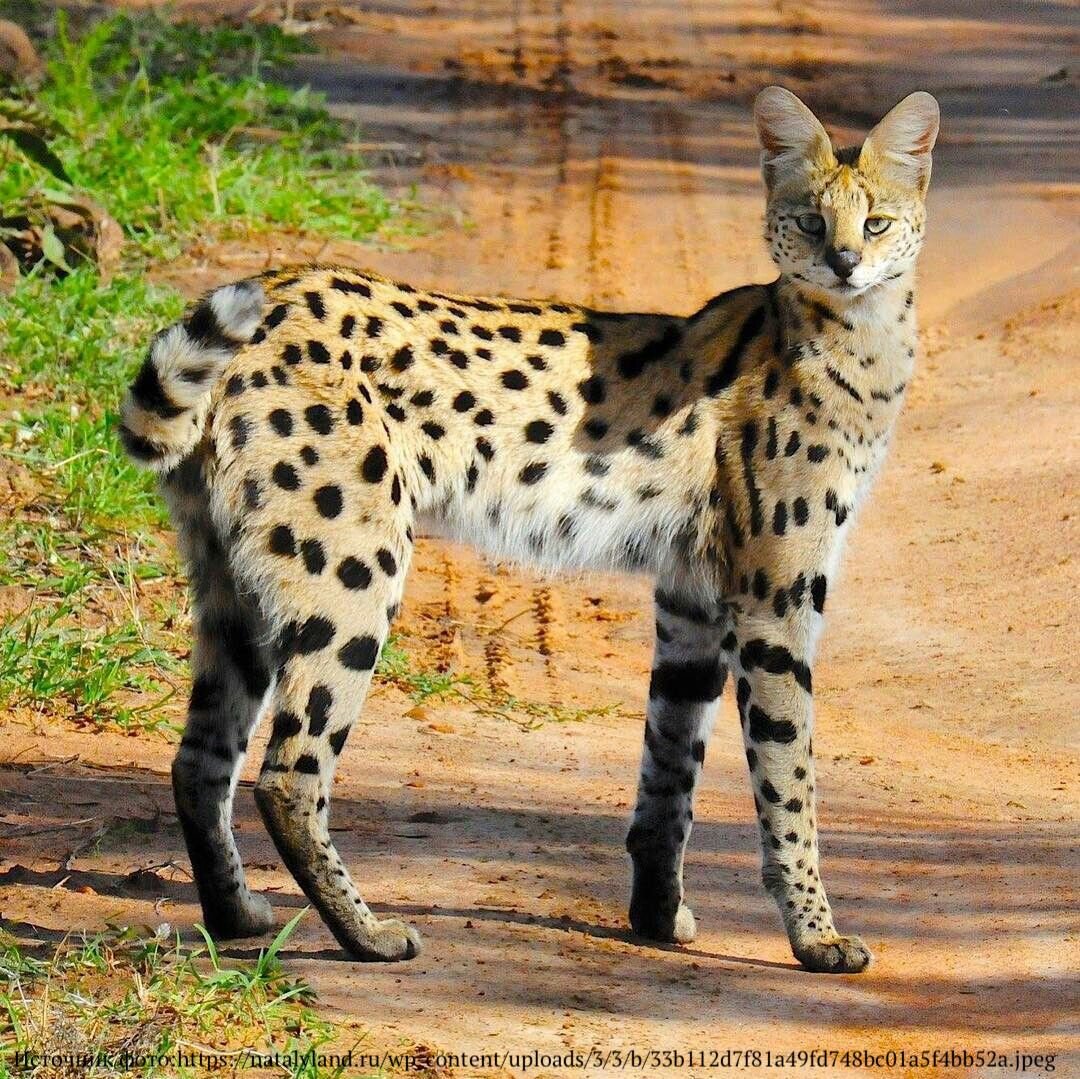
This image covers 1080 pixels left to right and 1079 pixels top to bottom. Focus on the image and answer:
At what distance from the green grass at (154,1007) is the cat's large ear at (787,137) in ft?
8.51

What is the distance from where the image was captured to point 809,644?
208 inches

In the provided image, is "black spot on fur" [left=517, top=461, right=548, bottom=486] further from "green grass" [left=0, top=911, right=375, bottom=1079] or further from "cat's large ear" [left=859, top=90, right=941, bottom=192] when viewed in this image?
"green grass" [left=0, top=911, right=375, bottom=1079]

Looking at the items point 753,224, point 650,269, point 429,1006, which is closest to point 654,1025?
point 429,1006

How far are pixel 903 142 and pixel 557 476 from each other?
55.0 inches

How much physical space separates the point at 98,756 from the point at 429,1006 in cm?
196

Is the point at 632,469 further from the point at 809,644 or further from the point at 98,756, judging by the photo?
the point at 98,756

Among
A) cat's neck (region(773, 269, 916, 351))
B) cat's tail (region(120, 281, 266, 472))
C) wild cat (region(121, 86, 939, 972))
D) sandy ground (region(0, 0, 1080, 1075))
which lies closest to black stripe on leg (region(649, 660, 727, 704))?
wild cat (region(121, 86, 939, 972))

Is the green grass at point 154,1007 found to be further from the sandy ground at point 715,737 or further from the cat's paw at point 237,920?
the cat's paw at point 237,920

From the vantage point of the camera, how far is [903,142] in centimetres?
557

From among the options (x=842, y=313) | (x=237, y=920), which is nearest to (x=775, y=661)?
(x=842, y=313)

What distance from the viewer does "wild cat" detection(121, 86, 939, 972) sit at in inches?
191

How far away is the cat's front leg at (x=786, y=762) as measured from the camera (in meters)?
5.23

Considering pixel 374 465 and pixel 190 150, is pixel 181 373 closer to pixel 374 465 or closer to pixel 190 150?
pixel 374 465

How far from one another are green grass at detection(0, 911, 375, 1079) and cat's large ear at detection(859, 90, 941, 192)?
8.83 feet
